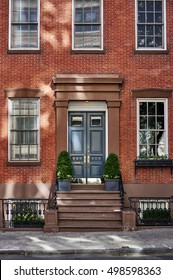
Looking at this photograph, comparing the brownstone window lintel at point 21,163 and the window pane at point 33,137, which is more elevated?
the window pane at point 33,137

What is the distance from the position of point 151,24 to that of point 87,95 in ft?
12.3

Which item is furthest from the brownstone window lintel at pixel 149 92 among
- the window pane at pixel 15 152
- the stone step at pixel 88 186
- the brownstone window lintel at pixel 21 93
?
the window pane at pixel 15 152

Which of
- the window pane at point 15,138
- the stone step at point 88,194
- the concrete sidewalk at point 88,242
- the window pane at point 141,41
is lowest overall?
the concrete sidewalk at point 88,242

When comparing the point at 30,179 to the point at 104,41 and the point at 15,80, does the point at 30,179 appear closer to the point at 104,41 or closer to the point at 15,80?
the point at 15,80

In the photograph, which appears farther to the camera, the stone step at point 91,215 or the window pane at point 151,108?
A: the window pane at point 151,108

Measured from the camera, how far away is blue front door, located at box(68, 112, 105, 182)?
15836 mm

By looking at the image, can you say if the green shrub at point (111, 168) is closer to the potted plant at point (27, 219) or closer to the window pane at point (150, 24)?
the potted plant at point (27, 219)

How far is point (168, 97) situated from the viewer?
1580 centimetres

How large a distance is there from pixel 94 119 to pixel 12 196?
4209 millimetres

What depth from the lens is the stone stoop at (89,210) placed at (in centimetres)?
1345

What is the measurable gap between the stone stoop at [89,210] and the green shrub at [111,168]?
0.59 metres

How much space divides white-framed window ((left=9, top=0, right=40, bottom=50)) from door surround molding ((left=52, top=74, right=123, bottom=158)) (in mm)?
1812

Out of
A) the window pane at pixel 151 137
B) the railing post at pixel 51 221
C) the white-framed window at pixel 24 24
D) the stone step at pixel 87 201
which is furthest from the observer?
the white-framed window at pixel 24 24

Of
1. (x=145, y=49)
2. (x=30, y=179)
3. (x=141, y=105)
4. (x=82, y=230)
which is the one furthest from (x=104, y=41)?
(x=82, y=230)
